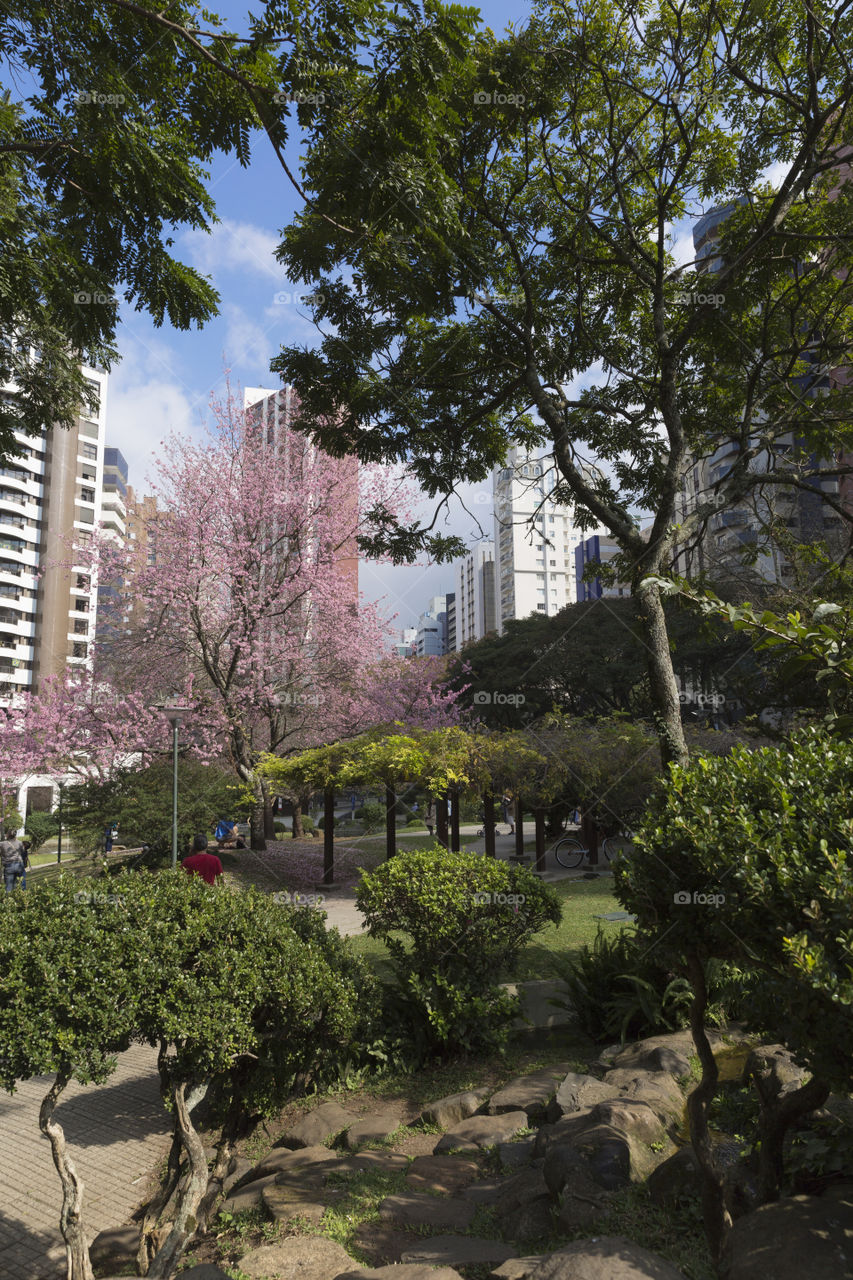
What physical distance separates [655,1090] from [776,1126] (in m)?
1.62

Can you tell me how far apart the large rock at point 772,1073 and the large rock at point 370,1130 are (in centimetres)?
227

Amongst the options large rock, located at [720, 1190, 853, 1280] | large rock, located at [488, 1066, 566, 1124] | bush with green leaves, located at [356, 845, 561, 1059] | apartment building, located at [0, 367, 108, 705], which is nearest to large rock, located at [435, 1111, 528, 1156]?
large rock, located at [488, 1066, 566, 1124]

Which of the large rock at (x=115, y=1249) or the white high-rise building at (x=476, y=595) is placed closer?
the large rock at (x=115, y=1249)

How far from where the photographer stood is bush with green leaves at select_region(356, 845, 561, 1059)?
20.1ft

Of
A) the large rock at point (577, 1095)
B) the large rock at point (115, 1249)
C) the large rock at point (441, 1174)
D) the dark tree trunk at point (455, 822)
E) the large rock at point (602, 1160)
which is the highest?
the dark tree trunk at point (455, 822)

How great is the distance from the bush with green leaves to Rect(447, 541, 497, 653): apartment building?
8146 centimetres

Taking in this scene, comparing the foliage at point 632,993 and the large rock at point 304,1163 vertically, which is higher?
the foliage at point 632,993

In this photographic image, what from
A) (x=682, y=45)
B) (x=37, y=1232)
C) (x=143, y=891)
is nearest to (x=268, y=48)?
(x=682, y=45)

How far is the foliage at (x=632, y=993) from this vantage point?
225 inches

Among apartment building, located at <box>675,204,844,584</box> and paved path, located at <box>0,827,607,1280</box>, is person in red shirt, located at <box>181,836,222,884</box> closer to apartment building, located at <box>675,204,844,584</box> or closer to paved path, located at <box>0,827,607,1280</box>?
paved path, located at <box>0,827,607,1280</box>

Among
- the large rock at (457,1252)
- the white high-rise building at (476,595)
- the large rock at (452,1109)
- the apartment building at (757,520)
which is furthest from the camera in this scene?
the white high-rise building at (476,595)

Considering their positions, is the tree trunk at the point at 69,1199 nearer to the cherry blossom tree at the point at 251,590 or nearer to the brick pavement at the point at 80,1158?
the brick pavement at the point at 80,1158

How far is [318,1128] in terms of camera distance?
502 cm

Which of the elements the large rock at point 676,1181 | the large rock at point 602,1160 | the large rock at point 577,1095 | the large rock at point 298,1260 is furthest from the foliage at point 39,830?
the large rock at point 676,1181
